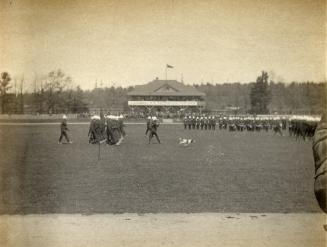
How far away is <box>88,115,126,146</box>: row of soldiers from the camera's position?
8.67 meters

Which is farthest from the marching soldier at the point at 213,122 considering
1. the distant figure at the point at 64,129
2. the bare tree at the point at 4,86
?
the bare tree at the point at 4,86

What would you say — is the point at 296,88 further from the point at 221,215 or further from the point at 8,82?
the point at 8,82

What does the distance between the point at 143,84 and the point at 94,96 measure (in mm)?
784

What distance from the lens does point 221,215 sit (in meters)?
4.83

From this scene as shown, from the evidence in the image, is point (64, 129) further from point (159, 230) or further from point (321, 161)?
point (321, 161)

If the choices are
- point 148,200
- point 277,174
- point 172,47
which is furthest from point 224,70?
point 148,200

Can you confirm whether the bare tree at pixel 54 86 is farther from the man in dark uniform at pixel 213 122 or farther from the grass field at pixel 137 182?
the man in dark uniform at pixel 213 122

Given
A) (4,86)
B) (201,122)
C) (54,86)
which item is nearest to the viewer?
(4,86)

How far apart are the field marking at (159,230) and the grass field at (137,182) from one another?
0.22 meters

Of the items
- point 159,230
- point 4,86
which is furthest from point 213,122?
point 159,230

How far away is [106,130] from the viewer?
948 centimetres

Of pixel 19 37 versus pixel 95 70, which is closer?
pixel 19 37

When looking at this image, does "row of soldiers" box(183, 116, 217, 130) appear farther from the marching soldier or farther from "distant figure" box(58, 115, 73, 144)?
"distant figure" box(58, 115, 73, 144)

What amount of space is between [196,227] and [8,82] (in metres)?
2.55
